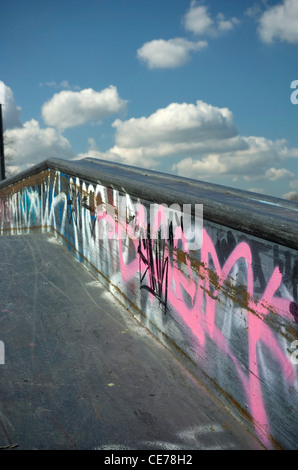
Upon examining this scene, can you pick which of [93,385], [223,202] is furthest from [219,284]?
[93,385]

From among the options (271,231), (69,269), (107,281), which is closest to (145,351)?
(107,281)

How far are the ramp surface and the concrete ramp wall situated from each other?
0.18 metres

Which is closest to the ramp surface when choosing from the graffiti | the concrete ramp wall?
the concrete ramp wall

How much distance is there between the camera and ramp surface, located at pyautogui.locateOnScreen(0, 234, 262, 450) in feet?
7.72

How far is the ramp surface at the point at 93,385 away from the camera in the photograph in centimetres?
235

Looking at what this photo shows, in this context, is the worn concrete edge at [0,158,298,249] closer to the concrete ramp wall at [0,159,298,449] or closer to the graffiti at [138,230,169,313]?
the concrete ramp wall at [0,159,298,449]

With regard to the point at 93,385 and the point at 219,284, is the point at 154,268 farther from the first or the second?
the point at 93,385

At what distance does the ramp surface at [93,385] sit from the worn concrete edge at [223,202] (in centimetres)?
124

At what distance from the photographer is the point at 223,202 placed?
8.77ft

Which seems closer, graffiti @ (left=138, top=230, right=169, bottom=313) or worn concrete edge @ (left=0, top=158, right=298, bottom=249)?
worn concrete edge @ (left=0, top=158, right=298, bottom=249)

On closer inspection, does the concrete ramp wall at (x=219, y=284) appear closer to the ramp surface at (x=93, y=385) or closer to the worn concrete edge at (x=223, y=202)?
the worn concrete edge at (x=223, y=202)

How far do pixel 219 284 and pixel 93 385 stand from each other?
3.88 ft

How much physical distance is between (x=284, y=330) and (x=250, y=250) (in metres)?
0.49
